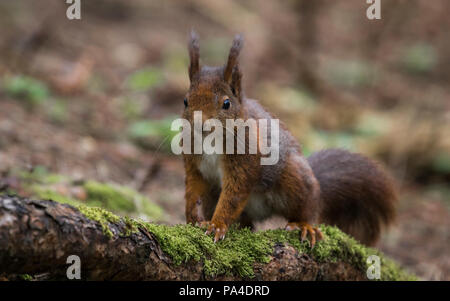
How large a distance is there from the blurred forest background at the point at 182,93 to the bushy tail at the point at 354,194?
4.02 ft

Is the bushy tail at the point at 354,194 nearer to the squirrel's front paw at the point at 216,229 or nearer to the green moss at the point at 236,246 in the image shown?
the green moss at the point at 236,246

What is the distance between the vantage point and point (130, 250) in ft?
8.03

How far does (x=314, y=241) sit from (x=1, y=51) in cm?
676

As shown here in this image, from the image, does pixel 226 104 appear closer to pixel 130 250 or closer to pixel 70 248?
pixel 130 250

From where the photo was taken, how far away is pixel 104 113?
27.3 feet

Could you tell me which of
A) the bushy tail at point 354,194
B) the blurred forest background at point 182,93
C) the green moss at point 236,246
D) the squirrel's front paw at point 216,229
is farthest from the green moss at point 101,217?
the bushy tail at point 354,194

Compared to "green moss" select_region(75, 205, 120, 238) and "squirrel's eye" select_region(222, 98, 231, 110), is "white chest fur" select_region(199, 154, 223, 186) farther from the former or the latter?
"green moss" select_region(75, 205, 120, 238)

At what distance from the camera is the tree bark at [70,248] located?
79.5 inches

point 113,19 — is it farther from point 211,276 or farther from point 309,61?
point 211,276

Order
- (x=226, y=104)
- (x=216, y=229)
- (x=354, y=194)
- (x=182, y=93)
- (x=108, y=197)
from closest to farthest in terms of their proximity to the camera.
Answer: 1. (x=216, y=229)
2. (x=226, y=104)
3. (x=354, y=194)
4. (x=108, y=197)
5. (x=182, y=93)

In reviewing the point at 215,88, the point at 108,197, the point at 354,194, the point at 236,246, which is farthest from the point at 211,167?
the point at 108,197

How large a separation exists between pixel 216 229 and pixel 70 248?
1.24 metres
